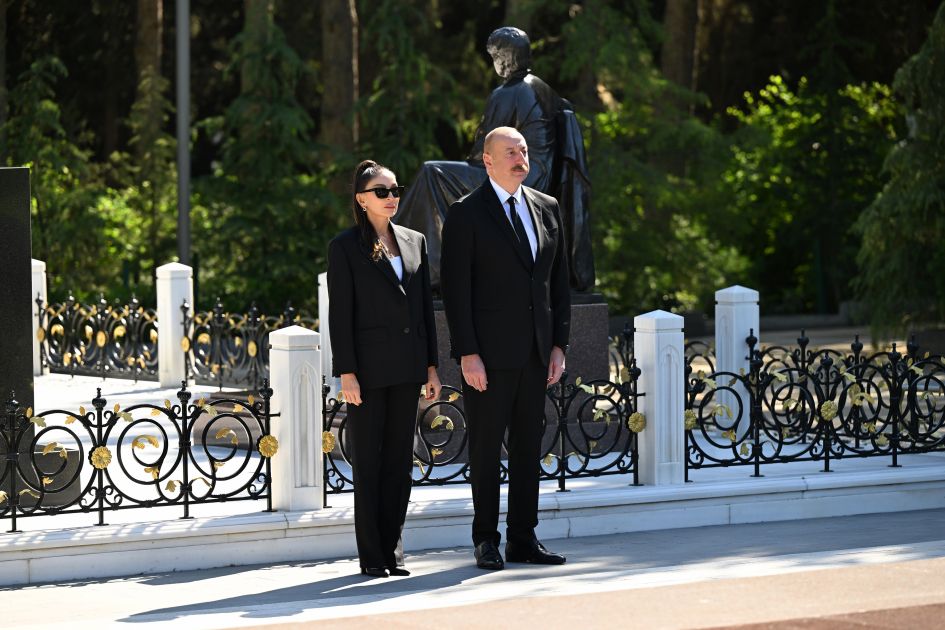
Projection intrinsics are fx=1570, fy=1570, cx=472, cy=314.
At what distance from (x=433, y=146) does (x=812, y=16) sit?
12.6 meters

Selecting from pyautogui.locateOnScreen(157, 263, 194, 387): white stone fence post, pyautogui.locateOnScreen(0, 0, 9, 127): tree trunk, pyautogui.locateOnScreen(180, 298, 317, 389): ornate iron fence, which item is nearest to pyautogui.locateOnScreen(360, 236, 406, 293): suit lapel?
pyautogui.locateOnScreen(180, 298, 317, 389): ornate iron fence

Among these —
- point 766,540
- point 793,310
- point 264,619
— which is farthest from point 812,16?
point 264,619

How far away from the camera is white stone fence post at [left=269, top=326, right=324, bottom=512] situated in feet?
30.3

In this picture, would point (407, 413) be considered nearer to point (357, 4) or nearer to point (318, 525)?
point (318, 525)

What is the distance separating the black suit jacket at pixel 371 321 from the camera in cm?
812

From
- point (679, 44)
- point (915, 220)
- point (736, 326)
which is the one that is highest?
point (679, 44)

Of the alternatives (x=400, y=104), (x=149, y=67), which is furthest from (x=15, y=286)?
(x=149, y=67)

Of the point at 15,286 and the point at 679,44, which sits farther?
the point at 679,44

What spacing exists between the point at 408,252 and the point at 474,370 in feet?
2.37

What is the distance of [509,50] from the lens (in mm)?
11727

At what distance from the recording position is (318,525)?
29.6 feet

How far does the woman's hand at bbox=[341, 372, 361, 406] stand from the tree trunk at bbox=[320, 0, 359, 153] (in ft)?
66.4

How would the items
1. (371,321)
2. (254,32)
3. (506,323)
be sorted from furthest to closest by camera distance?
(254,32) → (506,323) → (371,321)

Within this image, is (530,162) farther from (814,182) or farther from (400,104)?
(814,182)
